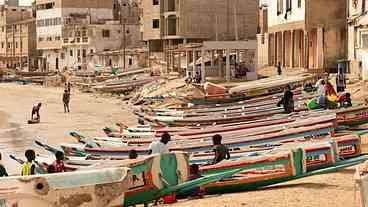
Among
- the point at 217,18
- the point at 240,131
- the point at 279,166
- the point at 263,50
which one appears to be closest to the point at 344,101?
the point at 240,131

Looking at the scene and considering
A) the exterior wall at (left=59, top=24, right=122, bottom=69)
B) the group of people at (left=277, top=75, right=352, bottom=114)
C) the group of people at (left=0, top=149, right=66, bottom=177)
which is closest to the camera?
the group of people at (left=0, top=149, right=66, bottom=177)

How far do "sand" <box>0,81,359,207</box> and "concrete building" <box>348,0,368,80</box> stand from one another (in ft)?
36.6

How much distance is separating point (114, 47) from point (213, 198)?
68.8 meters

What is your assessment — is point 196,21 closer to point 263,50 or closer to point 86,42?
point 263,50

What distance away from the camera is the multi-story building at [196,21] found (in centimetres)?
6081

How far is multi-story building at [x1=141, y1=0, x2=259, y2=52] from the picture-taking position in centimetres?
6081

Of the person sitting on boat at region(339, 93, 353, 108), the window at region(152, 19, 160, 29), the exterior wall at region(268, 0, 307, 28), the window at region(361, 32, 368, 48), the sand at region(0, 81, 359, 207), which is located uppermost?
the window at region(152, 19, 160, 29)

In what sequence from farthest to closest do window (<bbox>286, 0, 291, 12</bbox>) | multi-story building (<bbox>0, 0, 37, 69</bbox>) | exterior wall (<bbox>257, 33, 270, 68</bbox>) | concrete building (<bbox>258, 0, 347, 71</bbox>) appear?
multi-story building (<bbox>0, 0, 37, 69</bbox>) → exterior wall (<bbox>257, 33, 270, 68</bbox>) → window (<bbox>286, 0, 291, 12</bbox>) → concrete building (<bbox>258, 0, 347, 71</bbox>)

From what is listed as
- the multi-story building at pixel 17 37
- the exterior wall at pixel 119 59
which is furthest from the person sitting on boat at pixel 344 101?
the multi-story building at pixel 17 37

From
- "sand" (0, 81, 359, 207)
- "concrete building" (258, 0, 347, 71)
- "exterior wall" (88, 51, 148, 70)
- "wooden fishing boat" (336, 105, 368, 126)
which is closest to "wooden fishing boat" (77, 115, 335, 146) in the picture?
"wooden fishing boat" (336, 105, 368, 126)

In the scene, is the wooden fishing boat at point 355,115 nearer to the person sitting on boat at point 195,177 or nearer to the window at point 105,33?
the person sitting on boat at point 195,177

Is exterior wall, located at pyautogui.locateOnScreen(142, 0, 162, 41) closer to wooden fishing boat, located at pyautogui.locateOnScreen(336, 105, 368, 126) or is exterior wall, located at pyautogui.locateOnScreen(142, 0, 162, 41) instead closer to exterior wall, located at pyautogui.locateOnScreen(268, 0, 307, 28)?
exterior wall, located at pyautogui.locateOnScreen(268, 0, 307, 28)

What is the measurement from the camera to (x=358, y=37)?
99.0 ft

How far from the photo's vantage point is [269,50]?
46562mm
